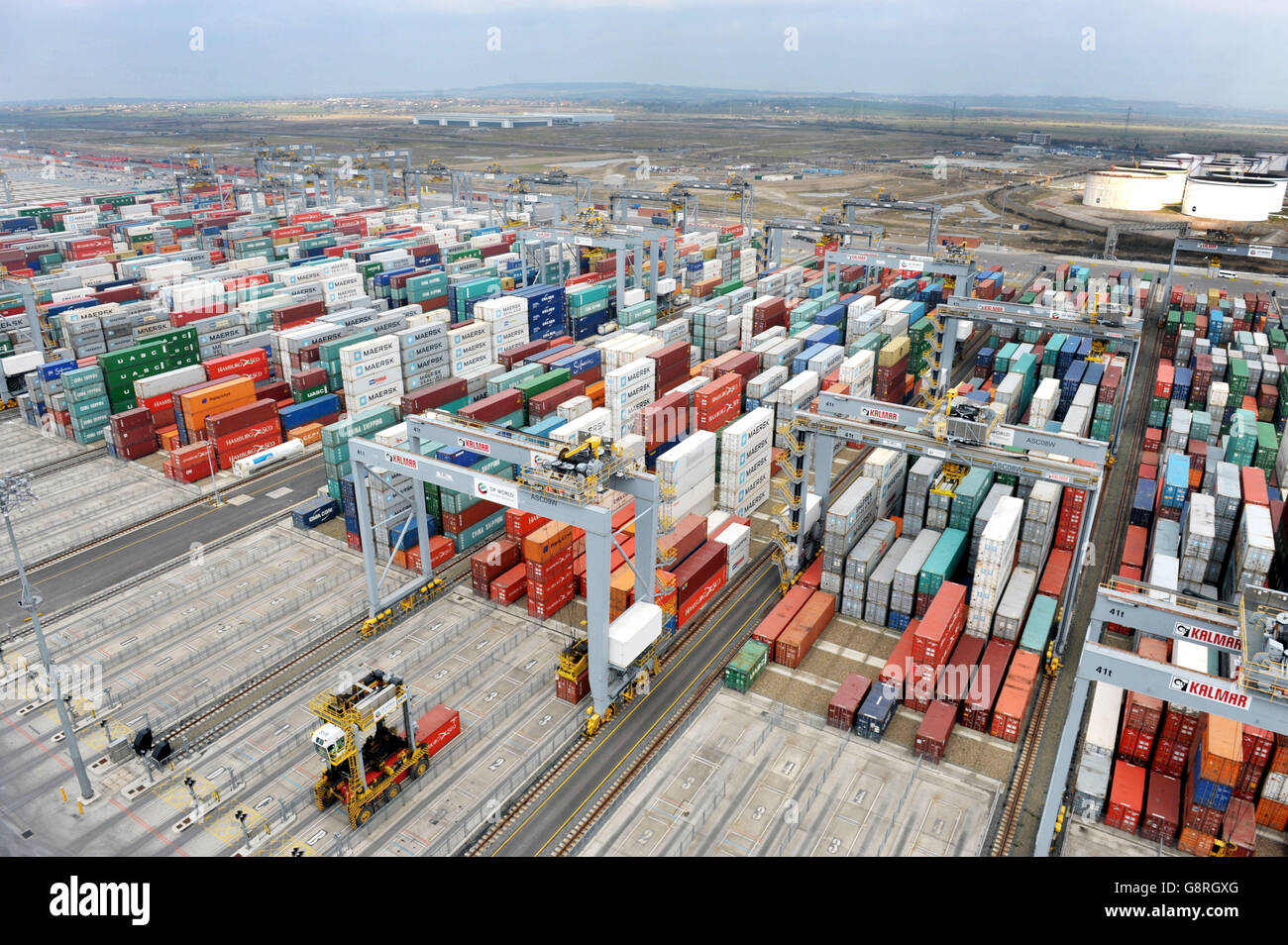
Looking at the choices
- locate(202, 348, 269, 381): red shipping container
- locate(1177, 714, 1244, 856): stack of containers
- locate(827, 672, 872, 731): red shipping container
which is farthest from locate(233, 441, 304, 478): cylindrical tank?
locate(1177, 714, 1244, 856): stack of containers

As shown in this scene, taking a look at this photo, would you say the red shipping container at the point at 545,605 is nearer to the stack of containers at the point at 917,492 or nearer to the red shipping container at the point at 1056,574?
the stack of containers at the point at 917,492

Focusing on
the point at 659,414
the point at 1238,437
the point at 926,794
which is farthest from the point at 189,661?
the point at 1238,437

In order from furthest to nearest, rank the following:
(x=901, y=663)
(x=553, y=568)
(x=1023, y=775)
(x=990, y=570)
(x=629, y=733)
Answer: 1. (x=553, y=568)
2. (x=990, y=570)
3. (x=901, y=663)
4. (x=629, y=733)
5. (x=1023, y=775)

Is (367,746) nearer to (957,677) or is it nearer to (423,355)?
(957,677)

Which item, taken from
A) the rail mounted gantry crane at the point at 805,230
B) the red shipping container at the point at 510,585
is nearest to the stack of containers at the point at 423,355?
the red shipping container at the point at 510,585

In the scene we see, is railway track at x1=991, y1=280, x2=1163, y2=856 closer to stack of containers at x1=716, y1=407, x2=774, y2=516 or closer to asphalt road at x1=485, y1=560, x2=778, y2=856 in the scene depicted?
asphalt road at x1=485, y1=560, x2=778, y2=856

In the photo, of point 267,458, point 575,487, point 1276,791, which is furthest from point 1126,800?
point 267,458
